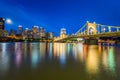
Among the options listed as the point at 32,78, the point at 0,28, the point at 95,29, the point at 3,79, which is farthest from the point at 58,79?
the point at 0,28

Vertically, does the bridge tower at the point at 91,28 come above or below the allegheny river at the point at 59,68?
above

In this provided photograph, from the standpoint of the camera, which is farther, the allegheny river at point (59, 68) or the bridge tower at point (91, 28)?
the bridge tower at point (91, 28)

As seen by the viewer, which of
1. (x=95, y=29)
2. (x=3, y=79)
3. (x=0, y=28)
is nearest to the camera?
(x=3, y=79)

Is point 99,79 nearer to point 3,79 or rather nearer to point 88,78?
point 88,78

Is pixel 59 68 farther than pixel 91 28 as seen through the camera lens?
No

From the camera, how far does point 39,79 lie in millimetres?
8609

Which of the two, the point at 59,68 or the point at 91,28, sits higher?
the point at 91,28

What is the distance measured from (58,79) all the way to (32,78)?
53.0 inches

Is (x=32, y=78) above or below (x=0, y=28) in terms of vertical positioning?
below

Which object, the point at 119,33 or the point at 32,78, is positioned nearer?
the point at 32,78

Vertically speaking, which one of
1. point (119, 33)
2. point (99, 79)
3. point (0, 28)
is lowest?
point (99, 79)

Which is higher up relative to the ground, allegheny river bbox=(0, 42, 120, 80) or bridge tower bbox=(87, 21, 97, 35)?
bridge tower bbox=(87, 21, 97, 35)

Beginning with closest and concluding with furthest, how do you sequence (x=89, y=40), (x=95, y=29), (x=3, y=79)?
(x=3, y=79) → (x=89, y=40) → (x=95, y=29)

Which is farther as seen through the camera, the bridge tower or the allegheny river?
the bridge tower
